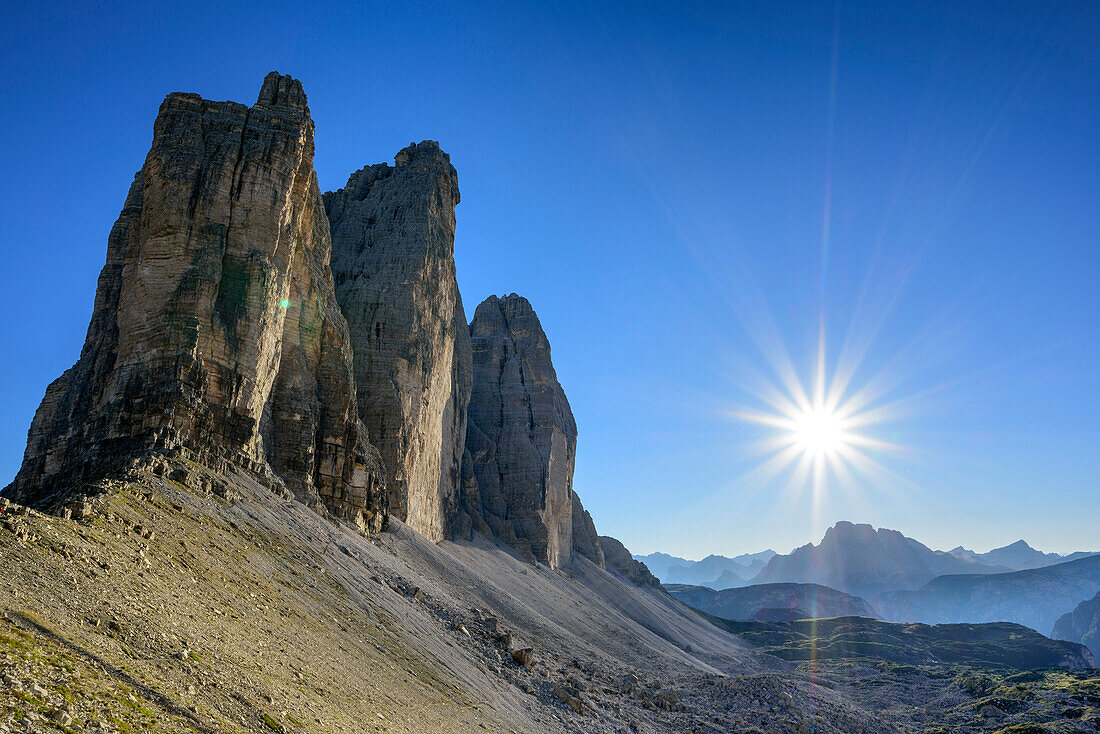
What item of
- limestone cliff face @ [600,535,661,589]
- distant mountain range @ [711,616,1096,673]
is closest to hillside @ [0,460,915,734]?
limestone cliff face @ [600,535,661,589]

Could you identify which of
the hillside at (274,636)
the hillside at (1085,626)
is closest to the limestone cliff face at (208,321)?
the hillside at (274,636)

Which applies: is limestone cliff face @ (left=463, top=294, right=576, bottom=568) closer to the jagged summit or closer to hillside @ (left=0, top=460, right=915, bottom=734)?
hillside @ (left=0, top=460, right=915, bottom=734)

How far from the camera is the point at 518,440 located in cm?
8475

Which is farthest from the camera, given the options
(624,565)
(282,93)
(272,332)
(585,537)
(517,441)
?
(624,565)

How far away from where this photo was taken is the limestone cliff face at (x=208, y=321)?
99.2 ft

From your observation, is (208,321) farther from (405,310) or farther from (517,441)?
(517,441)

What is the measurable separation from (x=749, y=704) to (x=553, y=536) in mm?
43178

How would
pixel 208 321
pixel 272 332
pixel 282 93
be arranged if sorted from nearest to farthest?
1. pixel 208 321
2. pixel 272 332
3. pixel 282 93

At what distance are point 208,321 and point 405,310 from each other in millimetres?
23618

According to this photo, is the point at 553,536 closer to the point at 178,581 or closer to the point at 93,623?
the point at 178,581

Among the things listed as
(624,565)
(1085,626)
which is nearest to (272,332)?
(624,565)

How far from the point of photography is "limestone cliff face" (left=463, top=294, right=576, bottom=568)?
77.9 meters

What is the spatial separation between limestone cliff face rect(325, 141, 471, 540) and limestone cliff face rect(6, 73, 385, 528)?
985 centimetres

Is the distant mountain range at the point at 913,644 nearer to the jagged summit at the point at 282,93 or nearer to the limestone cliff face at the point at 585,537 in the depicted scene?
the limestone cliff face at the point at 585,537
